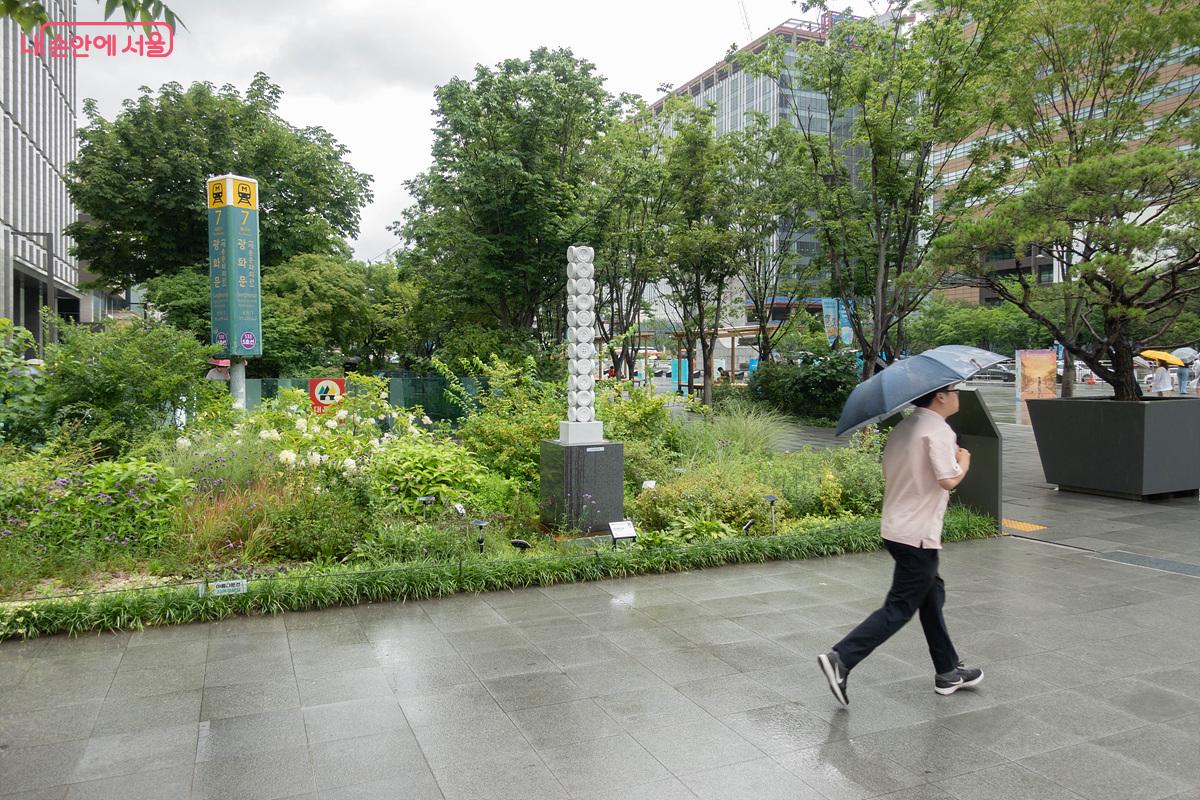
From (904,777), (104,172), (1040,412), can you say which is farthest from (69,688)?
(104,172)

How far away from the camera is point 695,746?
402cm

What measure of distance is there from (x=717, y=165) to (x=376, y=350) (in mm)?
16971

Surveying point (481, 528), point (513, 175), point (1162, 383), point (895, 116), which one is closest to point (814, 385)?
point (1162, 383)

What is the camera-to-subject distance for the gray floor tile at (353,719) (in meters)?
4.14

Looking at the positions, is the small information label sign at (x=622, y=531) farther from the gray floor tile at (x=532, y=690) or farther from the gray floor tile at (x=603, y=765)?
the gray floor tile at (x=603, y=765)

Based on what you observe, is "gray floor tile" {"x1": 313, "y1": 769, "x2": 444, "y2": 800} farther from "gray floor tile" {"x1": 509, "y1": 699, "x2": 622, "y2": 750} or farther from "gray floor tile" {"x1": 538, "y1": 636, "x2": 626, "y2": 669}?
"gray floor tile" {"x1": 538, "y1": 636, "x2": 626, "y2": 669}

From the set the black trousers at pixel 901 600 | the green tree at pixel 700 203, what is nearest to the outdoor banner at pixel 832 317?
the green tree at pixel 700 203

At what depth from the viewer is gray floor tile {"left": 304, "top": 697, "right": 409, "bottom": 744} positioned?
4145 mm

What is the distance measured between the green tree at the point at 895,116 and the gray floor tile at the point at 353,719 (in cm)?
1147

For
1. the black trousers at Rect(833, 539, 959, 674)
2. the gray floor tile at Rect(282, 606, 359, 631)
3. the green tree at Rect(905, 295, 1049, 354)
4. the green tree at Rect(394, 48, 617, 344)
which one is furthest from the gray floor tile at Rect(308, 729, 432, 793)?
the green tree at Rect(905, 295, 1049, 354)

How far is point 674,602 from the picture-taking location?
21.6 feet

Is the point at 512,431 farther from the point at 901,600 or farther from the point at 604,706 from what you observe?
the point at 901,600

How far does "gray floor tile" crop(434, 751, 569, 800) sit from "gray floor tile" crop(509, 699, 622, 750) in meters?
0.21

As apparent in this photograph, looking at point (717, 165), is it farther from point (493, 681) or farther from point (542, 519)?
point (493, 681)
